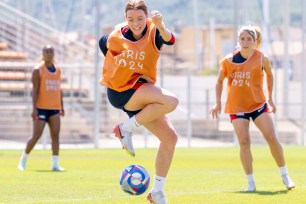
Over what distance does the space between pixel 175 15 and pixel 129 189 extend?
7131 centimetres

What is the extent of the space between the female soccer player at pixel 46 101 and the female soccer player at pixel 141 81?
7834 millimetres

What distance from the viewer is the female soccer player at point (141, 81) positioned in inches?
407

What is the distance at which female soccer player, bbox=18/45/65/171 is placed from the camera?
18406 millimetres

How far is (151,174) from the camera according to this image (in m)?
16.8

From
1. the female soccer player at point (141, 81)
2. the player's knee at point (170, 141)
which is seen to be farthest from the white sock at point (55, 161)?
the player's knee at point (170, 141)

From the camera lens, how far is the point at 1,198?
11984 mm

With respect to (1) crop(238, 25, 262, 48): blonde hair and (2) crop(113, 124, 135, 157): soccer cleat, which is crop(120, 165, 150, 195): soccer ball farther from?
(1) crop(238, 25, 262, 48): blonde hair

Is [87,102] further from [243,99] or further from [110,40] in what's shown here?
[110,40]

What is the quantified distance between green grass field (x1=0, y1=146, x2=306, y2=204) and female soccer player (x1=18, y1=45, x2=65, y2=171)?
52cm

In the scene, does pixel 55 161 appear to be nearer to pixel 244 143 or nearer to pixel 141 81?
pixel 244 143

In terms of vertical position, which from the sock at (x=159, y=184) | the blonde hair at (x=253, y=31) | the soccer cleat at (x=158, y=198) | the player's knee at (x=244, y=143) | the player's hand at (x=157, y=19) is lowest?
the soccer cleat at (x=158, y=198)

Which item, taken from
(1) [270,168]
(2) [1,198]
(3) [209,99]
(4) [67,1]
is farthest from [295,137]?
(4) [67,1]

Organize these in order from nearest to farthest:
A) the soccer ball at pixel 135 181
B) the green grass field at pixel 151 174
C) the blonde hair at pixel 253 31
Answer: the soccer ball at pixel 135 181 → the green grass field at pixel 151 174 → the blonde hair at pixel 253 31

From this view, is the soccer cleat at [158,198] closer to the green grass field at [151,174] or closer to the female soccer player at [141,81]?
the female soccer player at [141,81]
